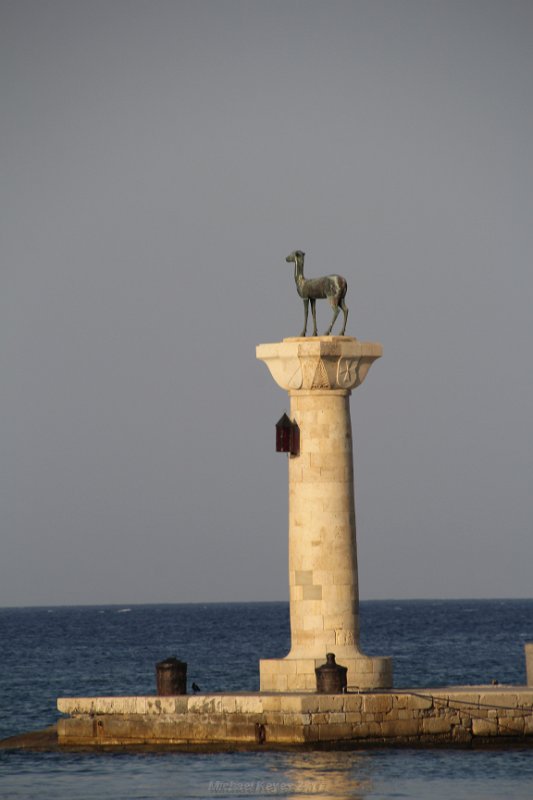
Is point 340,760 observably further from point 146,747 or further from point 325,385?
point 325,385

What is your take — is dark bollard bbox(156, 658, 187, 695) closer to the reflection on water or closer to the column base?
the column base

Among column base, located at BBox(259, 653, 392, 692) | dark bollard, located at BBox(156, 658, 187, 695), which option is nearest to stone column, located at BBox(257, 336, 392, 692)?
column base, located at BBox(259, 653, 392, 692)

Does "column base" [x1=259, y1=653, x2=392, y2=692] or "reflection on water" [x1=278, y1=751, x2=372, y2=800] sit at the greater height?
"column base" [x1=259, y1=653, x2=392, y2=692]

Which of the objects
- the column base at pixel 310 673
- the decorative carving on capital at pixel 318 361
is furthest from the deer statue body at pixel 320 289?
the column base at pixel 310 673

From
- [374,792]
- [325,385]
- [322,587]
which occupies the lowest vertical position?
[374,792]

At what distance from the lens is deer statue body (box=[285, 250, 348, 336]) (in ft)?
141

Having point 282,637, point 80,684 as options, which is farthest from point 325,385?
point 282,637

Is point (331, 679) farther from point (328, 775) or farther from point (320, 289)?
point (320, 289)

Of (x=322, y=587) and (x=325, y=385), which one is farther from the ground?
(x=325, y=385)

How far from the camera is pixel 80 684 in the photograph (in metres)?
72.1

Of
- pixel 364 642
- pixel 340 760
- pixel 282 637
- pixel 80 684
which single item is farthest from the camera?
pixel 282 637

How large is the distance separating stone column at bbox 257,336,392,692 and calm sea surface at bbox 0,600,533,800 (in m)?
4.14

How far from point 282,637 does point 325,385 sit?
81273 mm

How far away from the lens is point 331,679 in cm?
3994
